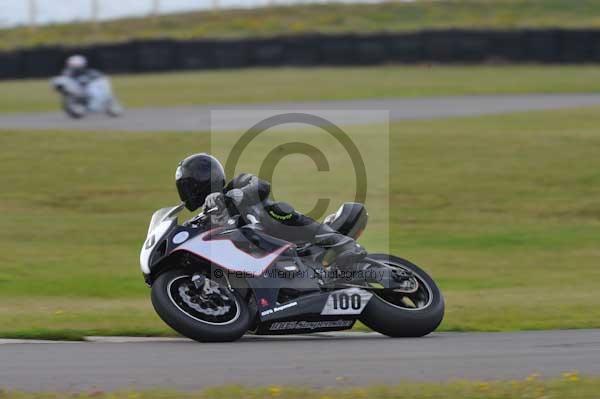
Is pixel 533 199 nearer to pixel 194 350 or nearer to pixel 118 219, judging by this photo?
pixel 118 219

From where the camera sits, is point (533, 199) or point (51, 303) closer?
point (51, 303)

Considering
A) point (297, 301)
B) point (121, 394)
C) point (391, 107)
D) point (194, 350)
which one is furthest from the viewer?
point (391, 107)

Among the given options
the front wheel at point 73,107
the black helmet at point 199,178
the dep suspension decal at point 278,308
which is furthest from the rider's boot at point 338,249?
the front wheel at point 73,107

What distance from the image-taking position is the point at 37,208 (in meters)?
15.3

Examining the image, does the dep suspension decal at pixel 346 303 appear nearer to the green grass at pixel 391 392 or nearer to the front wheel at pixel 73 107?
the green grass at pixel 391 392

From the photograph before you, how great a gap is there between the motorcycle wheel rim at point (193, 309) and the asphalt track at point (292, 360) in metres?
0.18

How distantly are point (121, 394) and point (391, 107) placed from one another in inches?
751

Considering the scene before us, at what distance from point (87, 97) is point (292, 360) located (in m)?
18.6

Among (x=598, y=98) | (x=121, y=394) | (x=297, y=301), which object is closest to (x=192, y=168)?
(x=297, y=301)

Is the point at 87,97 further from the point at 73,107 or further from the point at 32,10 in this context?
the point at 32,10

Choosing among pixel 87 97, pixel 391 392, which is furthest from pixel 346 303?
pixel 87 97

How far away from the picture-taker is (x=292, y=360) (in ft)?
22.6

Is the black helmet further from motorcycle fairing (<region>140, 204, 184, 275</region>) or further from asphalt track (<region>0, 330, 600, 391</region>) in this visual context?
asphalt track (<region>0, 330, 600, 391</region>)

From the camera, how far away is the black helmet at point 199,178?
7883 millimetres
